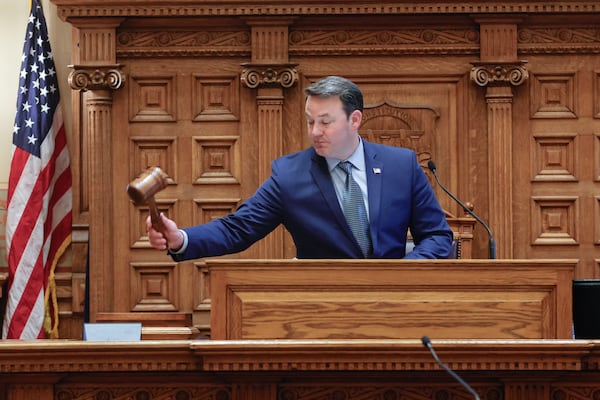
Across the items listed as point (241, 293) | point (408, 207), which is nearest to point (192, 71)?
point (408, 207)

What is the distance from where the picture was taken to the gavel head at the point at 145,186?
3676mm

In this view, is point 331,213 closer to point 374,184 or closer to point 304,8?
point 374,184

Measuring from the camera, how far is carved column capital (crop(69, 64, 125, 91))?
26.3ft

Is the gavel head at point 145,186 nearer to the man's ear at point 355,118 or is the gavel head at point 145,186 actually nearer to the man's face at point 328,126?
the man's face at point 328,126

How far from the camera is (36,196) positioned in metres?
8.29

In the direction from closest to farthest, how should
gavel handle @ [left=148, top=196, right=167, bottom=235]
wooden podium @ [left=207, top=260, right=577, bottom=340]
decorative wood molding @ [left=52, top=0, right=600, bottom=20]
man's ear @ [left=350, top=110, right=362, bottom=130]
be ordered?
wooden podium @ [left=207, top=260, right=577, bottom=340]
gavel handle @ [left=148, top=196, right=167, bottom=235]
man's ear @ [left=350, top=110, right=362, bottom=130]
decorative wood molding @ [left=52, top=0, right=600, bottom=20]

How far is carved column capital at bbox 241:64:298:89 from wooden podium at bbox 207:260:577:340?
414cm

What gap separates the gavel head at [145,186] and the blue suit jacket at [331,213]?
809 millimetres

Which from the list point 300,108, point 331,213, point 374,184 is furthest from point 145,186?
point 300,108

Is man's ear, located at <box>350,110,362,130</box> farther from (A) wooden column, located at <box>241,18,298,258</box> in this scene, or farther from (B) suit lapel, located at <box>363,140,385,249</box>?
(A) wooden column, located at <box>241,18,298,258</box>

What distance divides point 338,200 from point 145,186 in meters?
1.26

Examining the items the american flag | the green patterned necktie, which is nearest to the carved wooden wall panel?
the american flag

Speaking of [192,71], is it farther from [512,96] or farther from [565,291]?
[565,291]

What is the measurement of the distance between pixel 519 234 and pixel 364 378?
4.46 meters
